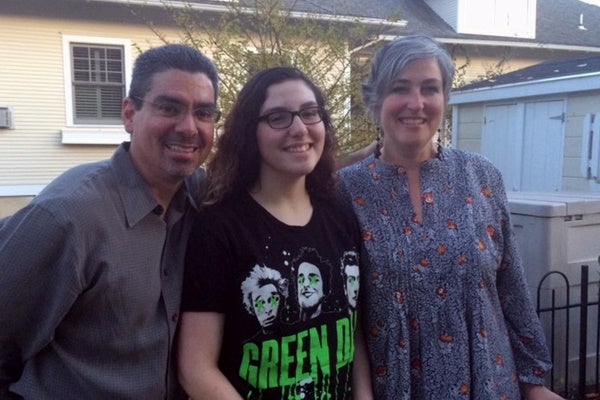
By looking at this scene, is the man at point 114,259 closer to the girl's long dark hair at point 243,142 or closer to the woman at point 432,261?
the girl's long dark hair at point 243,142

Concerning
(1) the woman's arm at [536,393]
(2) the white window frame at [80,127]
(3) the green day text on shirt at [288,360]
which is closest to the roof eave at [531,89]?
(1) the woman's arm at [536,393]

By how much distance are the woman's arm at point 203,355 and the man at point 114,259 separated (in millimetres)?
72

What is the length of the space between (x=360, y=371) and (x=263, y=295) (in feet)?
1.77

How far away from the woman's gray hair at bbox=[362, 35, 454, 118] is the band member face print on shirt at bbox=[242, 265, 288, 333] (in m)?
0.82

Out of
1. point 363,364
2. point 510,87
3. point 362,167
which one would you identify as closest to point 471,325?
point 363,364

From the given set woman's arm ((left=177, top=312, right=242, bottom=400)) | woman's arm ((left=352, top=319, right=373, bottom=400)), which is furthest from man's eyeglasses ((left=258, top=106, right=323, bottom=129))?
woman's arm ((left=352, top=319, right=373, bottom=400))

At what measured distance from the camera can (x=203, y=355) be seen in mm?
1817

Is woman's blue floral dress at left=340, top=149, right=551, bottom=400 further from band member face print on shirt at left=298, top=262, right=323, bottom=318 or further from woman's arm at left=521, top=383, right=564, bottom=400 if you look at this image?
band member face print on shirt at left=298, top=262, right=323, bottom=318

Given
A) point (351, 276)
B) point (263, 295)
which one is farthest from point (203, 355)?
point (351, 276)

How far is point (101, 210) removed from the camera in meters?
1.78

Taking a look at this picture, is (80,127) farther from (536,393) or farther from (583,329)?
(536,393)

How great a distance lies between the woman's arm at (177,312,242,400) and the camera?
5.91 ft

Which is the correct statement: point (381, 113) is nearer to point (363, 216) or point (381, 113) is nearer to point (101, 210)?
point (363, 216)

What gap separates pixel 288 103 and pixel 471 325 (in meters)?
1.00
